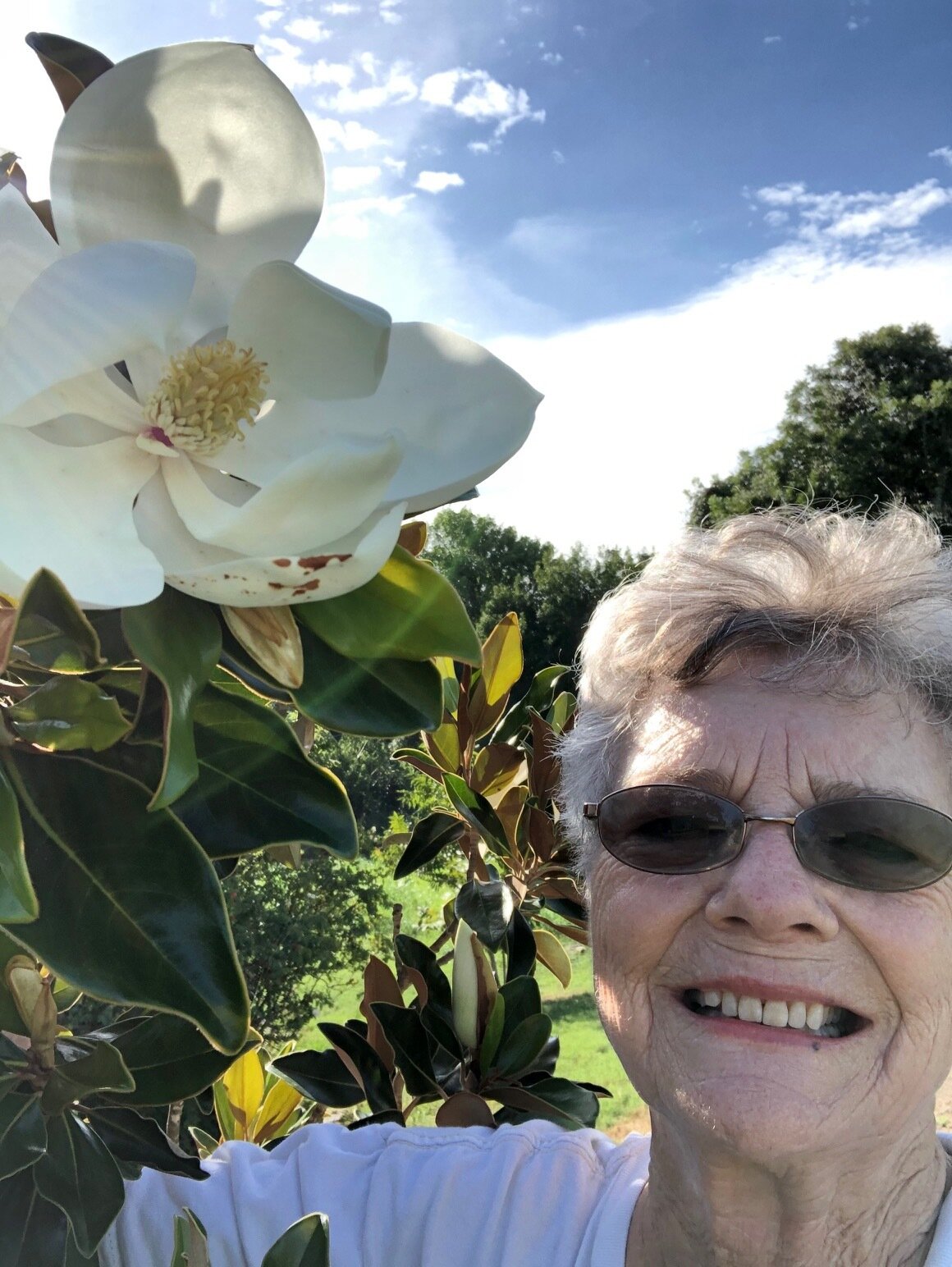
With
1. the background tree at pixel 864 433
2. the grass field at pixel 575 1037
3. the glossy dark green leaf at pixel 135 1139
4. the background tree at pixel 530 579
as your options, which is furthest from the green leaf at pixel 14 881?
the background tree at pixel 864 433

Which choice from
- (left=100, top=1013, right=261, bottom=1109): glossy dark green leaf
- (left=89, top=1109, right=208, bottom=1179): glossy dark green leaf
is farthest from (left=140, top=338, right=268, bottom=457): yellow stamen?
(left=89, top=1109, right=208, bottom=1179): glossy dark green leaf

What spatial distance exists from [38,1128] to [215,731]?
16.4 inches

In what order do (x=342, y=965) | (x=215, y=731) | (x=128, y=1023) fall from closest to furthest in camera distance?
(x=215, y=731) < (x=128, y=1023) < (x=342, y=965)

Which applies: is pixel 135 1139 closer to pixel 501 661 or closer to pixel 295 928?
pixel 501 661

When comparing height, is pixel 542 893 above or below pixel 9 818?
below

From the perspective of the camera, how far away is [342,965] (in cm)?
473

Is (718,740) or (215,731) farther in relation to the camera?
(718,740)

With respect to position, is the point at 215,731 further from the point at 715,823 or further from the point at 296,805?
the point at 715,823

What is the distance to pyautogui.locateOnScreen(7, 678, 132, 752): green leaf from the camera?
1.77ft

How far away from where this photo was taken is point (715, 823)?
145 cm

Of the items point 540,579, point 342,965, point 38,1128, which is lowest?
point 342,965

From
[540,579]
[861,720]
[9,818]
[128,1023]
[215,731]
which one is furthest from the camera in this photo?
[540,579]

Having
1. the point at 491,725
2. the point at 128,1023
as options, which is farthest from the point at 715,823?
the point at 128,1023

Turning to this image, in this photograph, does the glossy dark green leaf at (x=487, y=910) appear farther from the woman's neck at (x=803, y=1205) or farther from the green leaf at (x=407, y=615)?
the green leaf at (x=407, y=615)
